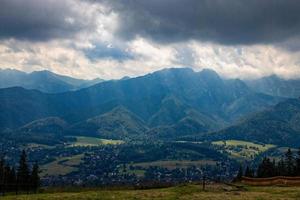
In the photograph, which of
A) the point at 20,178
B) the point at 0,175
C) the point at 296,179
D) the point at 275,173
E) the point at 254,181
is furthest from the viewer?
the point at 275,173

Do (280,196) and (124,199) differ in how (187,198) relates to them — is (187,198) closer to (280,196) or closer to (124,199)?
(124,199)

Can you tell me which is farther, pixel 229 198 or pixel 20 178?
pixel 20 178

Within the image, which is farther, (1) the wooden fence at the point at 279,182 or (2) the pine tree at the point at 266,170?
(2) the pine tree at the point at 266,170

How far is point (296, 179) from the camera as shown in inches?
3307

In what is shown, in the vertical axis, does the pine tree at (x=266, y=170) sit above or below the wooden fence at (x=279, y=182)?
below

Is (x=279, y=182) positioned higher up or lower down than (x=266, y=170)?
higher up

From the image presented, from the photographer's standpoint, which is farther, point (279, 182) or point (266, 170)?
A: point (266, 170)

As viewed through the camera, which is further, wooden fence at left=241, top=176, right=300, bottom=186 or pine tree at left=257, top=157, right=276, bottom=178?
pine tree at left=257, top=157, right=276, bottom=178

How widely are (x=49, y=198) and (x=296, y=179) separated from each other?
50.3 meters

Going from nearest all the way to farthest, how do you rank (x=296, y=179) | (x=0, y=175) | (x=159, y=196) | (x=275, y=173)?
(x=159, y=196) < (x=296, y=179) < (x=0, y=175) < (x=275, y=173)

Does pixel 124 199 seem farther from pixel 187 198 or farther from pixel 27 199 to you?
pixel 27 199

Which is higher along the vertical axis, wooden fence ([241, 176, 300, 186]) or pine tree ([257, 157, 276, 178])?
wooden fence ([241, 176, 300, 186])

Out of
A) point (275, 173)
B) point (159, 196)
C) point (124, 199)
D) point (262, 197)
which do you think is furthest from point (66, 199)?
point (275, 173)

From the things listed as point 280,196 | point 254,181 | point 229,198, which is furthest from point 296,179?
point 229,198
